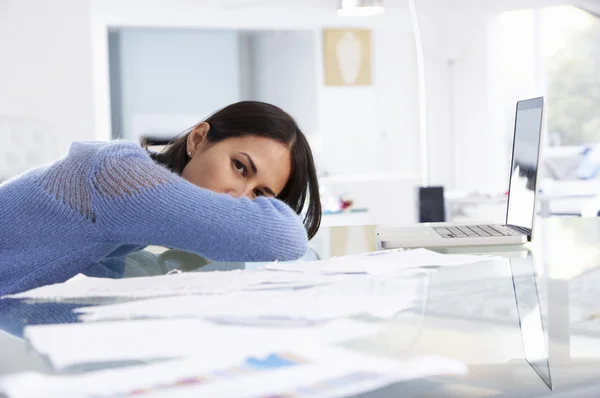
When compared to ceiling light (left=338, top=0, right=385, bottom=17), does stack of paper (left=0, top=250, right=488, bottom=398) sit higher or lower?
lower

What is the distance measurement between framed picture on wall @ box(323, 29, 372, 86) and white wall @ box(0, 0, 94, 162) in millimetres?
2856

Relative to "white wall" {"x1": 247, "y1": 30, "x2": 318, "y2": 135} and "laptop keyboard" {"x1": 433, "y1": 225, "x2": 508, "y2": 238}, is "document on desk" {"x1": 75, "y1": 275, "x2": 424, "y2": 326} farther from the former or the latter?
"white wall" {"x1": 247, "y1": 30, "x2": 318, "y2": 135}

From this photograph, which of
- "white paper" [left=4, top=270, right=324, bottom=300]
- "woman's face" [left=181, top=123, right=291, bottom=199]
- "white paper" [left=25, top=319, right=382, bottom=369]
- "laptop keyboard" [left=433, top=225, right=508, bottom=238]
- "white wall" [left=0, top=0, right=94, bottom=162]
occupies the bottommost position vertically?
"laptop keyboard" [left=433, top=225, right=508, bottom=238]

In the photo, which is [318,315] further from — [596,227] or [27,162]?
[27,162]

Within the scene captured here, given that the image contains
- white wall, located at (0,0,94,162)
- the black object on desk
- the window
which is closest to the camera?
the black object on desk

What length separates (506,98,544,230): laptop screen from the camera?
5.07 feet

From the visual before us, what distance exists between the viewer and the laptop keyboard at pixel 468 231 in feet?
4.79

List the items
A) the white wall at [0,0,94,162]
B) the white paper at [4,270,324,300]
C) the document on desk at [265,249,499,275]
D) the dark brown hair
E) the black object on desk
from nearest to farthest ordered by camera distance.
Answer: the white paper at [4,270,324,300] < the document on desk at [265,249,499,275] < the dark brown hair < the black object on desk < the white wall at [0,0,94,162]

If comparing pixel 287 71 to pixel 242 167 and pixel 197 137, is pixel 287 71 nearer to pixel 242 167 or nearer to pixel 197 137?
pixel 197 137

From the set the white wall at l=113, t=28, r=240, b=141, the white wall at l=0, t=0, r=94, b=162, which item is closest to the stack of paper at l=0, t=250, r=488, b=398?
the white wall at l=0, t=0, r=94, b=162

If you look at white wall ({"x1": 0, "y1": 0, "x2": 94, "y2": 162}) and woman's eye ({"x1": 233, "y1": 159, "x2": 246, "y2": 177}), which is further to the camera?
white wall ({"x1": 0, "y1": 0, "x2": 94, "y2": 162})

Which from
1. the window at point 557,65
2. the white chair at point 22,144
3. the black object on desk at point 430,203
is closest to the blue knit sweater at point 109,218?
the black object on desk at point 430,203

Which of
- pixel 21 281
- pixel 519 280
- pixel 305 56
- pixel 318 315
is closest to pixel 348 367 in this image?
pixel 318 315

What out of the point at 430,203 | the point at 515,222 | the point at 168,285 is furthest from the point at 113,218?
the point at 430,203
